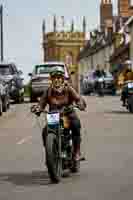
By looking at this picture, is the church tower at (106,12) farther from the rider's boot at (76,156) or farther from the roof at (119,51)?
the rider's boot at (76,156)

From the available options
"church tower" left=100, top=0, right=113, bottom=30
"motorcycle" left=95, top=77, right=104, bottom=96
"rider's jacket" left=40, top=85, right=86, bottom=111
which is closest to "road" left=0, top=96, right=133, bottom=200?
"rider's jacket" left=40, top=85, right=86, bottom=111

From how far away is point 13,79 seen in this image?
39.0 m

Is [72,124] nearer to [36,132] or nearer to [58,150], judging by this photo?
[58,150]

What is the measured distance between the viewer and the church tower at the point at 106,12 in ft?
357

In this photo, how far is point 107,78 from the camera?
53.2 metres

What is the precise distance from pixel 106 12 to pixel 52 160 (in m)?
99.6

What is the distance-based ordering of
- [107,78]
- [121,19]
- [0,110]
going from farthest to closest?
[121,19], [107,78], [0,110]

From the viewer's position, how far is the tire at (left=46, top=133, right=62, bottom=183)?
1183 centimetres

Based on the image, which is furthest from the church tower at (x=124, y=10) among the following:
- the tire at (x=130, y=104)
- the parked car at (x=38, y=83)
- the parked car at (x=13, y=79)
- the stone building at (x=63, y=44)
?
the tire at (x=130, y=104)

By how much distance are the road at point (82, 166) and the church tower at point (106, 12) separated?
278ft

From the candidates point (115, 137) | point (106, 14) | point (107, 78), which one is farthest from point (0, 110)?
point (106, 14)

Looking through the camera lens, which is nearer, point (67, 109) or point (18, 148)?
point (67, 109)

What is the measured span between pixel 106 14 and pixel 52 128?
99.2 metres

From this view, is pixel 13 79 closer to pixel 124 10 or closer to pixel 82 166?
pixel 82 166
